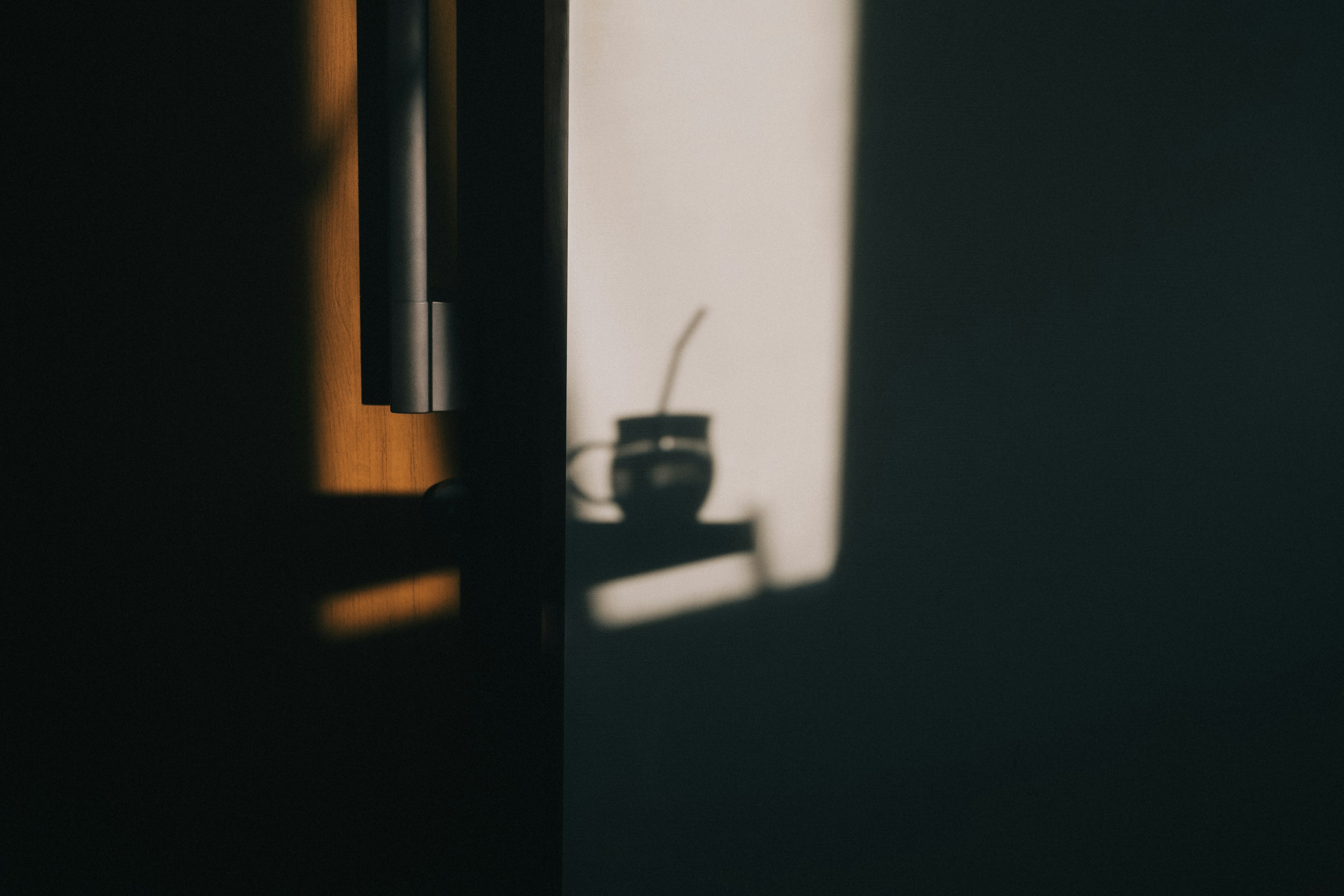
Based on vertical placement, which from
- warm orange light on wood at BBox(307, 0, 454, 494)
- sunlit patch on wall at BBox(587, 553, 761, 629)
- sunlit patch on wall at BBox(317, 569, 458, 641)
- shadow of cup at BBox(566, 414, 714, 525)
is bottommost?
sunlit patch on wall at BBox(587, 553, 761, 629)

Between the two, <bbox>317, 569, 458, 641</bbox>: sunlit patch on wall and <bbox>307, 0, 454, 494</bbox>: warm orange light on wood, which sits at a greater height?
A: <bbox>307, 0, 454, 494</bbox>: warm orange light on wood

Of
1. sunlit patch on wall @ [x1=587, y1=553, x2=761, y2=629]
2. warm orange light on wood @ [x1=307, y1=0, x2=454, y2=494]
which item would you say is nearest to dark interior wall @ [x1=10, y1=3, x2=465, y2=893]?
warm orange light on wood @ [x1=307, y1=0, x2=454, y2=494]

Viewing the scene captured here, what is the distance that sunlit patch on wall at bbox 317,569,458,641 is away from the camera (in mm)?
514

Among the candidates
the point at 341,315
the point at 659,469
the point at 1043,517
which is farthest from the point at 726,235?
the point at 1043,517

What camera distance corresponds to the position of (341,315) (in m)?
0.49

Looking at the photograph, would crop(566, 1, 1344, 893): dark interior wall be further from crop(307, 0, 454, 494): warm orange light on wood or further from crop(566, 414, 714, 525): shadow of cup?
crop(307, 0, 454, 494): warm orange light on wood

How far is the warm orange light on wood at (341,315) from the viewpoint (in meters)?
0.48

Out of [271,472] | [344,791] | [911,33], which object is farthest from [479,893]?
[911,33]

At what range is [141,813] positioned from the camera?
505mm

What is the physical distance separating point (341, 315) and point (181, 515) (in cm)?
17

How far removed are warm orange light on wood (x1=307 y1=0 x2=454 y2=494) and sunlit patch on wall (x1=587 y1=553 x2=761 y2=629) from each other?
7.9 inches

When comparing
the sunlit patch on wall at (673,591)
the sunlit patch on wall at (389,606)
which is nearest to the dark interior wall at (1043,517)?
the sunlit patch on wall at (673,591)

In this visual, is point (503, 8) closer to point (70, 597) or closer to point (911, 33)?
point (911, 33)

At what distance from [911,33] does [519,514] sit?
1.82 ft
